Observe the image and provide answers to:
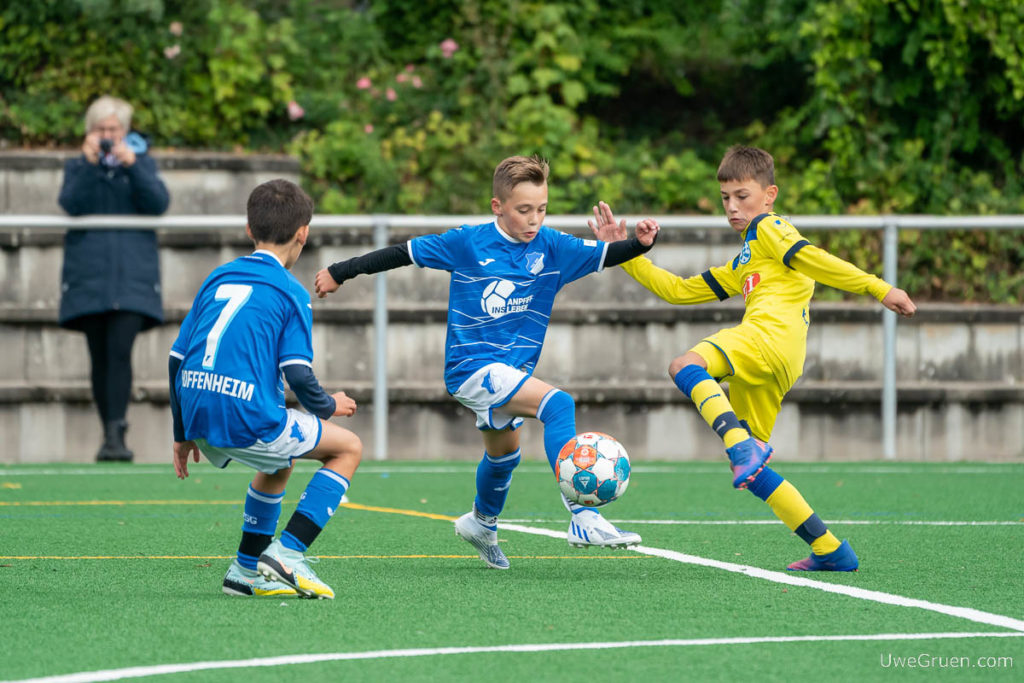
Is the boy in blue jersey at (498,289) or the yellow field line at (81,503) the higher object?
the boy in blue jersey at (498,289)

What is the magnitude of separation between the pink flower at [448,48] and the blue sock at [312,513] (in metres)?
9.05

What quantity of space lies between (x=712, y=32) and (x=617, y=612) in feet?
34.4

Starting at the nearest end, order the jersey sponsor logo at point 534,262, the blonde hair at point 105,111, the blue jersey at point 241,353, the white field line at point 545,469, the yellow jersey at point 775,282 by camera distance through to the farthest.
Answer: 1. the blue jersey at point 241,353
2. the jersey sponsor logo at point 534,262
3. the yellow jersey at point 775,282
4. the white field line at point 545,469
5. the blonde hair at point 105,111

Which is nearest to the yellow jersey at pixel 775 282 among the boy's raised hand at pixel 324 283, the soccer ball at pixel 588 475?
the soccer ball at pixel 588 475

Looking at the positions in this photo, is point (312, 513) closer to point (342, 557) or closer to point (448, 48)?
point (342, 557)


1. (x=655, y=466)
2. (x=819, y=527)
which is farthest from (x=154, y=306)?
(x=819, y=527)

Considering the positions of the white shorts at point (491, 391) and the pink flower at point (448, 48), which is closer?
the white shorts at point (491, 391)

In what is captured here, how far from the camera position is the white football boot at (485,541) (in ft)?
17.8

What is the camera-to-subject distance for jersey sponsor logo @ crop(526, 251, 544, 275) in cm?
545

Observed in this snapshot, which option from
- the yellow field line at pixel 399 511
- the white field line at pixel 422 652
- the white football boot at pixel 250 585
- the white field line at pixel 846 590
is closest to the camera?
the white field line at pixel 422 652

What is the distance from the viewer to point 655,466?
984cm

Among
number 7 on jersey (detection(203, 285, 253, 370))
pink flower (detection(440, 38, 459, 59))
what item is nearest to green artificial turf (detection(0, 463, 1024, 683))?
number 7 on jersey (detection(203, 285, 253, 370))

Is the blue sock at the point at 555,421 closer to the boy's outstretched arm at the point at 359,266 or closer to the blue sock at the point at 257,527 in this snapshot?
the boy's outstretched arm at the point at 359,266

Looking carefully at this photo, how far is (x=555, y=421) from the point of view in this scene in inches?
202
